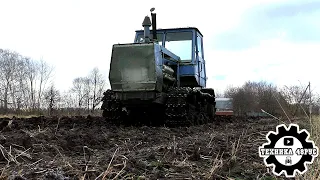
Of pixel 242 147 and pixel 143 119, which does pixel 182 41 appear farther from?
pixel 242 147

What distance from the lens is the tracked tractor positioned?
9.71 meters

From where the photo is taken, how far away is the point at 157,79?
31.7 feet

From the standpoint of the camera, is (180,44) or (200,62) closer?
(180,44)

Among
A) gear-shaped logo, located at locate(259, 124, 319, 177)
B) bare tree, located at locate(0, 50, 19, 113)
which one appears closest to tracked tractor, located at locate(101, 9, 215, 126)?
gear-shaped logo, located at locate(259, 124, 319, 177)

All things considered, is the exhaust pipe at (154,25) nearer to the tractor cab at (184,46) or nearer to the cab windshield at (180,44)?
the tractor cab at (184,46)

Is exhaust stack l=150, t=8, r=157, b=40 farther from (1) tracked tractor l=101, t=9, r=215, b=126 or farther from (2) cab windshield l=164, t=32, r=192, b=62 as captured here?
(2) cab windshield l=164, t=32, r=192, b=62

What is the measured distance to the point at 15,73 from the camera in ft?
177

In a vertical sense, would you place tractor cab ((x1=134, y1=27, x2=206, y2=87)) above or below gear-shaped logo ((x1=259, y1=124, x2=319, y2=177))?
above

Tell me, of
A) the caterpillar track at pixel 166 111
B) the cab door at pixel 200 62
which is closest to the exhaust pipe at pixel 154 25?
the cab door at pixel 200 62

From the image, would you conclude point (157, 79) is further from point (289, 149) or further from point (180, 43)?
point (289, 149)

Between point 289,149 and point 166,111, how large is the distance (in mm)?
8413

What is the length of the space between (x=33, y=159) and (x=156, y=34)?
7828mm

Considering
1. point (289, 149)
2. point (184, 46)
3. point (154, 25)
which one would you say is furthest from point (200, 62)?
point (289, 149)

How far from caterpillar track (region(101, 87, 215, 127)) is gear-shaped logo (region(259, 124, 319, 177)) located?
324 inches
